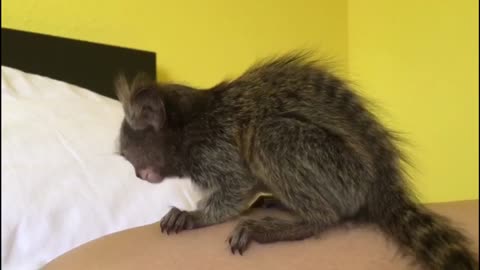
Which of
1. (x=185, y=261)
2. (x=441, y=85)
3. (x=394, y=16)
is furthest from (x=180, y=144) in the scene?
(x=394, y=16)

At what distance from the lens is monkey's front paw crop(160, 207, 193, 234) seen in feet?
3.02

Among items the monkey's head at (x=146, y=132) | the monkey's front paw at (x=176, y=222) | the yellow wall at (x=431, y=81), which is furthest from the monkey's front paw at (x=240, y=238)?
the yellow wall at (x=431, y=81)

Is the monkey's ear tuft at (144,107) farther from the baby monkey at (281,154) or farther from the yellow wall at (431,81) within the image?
the yellow wall at (431,81)

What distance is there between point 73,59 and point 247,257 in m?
0.97

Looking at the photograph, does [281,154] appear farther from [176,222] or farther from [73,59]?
[73,59]

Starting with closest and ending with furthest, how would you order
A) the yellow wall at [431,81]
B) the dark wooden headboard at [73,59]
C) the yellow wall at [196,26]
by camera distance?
the dark wooden headboard at [73,59]
the yellow wall at [196,26]
the yellow wall at [431,81]

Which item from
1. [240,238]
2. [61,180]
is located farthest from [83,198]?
[240,238]

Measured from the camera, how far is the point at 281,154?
88 cm

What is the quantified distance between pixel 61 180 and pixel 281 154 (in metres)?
0.43

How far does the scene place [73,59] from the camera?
1.54m

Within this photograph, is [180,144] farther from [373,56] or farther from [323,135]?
[373,56]

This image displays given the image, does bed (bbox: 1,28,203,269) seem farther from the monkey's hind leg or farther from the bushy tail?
the bushy tail

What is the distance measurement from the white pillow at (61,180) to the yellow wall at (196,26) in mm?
361

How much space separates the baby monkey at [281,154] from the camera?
0.85 m
